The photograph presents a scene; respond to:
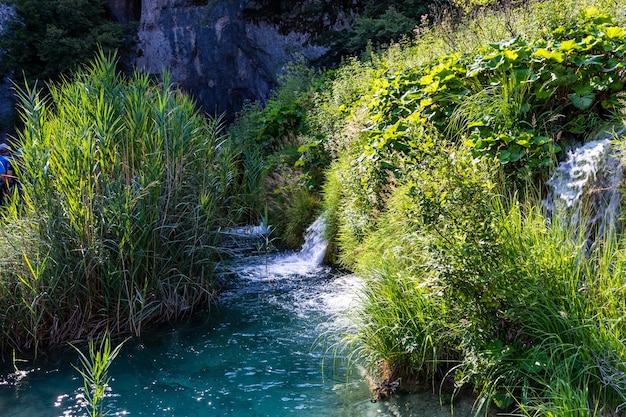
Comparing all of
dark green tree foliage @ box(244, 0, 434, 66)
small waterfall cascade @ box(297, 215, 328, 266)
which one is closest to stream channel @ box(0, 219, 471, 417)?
small waterfall cascade @ box(297, 215, 328, 266)

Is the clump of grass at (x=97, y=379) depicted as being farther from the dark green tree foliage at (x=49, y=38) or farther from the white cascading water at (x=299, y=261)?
the dark green tree foliage at (x=49, y=38)

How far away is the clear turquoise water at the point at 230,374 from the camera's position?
420cm

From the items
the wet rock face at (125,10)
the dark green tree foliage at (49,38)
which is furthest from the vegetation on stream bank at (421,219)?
the wet rock face at (125,10)

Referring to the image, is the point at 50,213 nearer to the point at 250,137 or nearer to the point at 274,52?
the point at 250,137

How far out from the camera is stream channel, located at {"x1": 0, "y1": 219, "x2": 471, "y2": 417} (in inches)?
165

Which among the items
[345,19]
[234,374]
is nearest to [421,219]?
[234,374]

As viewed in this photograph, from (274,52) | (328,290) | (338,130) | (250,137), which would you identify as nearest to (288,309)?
(328,290)

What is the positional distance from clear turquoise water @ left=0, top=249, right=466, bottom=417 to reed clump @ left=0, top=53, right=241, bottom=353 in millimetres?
376

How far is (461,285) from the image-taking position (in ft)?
12.1

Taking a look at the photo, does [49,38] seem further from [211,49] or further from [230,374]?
[230,374]

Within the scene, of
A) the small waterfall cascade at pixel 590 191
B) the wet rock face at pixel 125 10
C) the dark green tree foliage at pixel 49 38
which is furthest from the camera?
the wet rock face at pixel 125 10

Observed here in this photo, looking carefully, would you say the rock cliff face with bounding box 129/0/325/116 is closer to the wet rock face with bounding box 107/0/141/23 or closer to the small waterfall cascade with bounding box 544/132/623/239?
the wet rock face with bounding box 107/0/141/23

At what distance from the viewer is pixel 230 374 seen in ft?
15.8

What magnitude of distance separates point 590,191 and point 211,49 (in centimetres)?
1617
